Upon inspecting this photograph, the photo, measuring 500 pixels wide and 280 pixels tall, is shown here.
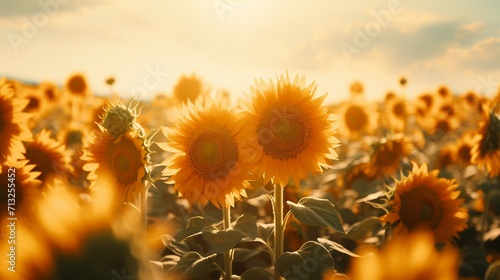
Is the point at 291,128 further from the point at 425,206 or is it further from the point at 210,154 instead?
the point at 425,206

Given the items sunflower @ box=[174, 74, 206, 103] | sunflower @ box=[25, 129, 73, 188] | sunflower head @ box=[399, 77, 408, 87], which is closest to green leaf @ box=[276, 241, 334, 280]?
sunflower @ box=[25, 129, 73, 188]

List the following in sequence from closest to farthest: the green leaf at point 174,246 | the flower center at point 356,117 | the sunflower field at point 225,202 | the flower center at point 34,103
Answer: the sunflower field at point 225,202
the green leaf at point 174,246
the flower center at point 356,117
the flower center at point 34,103

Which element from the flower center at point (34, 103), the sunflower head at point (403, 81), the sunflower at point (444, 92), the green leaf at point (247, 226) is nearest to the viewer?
the green leaf at point (247, 226)

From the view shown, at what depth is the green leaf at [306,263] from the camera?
216cm

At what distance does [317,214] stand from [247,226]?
1.29 feet

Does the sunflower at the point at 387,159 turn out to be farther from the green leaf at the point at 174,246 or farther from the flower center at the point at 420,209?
the green leaf at the point at 174,246

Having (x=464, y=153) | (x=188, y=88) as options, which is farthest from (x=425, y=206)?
(x=188, y=88)

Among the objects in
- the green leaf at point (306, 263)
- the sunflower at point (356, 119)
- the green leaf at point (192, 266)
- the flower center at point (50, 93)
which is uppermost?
the flower center at point (50, 93)

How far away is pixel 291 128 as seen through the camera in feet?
8.59

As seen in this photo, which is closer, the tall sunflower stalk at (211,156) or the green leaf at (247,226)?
the green leaf at (247,226)

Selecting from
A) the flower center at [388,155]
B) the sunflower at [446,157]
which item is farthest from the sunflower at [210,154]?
the sunflower at [446,157]

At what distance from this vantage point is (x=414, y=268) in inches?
36.9

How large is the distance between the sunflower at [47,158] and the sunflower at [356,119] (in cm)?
548

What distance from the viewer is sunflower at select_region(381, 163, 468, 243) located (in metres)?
3.14
